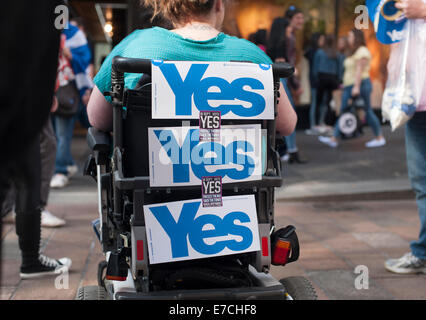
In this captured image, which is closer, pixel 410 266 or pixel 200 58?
pixel 200 58

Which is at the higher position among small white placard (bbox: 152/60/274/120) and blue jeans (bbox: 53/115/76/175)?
small white placard (bbox: 152/60/274/120)

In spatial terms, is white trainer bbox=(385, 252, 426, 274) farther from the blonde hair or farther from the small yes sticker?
the blonde hair

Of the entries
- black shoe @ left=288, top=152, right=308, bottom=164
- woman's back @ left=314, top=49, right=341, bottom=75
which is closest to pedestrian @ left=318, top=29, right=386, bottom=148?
woman's back @ left=314, top=49, right=341, bottom=75

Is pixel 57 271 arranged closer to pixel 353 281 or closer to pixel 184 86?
pixel 353 281

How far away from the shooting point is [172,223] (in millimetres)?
2189

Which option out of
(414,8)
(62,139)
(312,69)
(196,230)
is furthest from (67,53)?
(312,69)

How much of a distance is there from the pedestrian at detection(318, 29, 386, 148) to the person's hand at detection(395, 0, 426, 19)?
675cm

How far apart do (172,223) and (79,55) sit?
474 centimetres

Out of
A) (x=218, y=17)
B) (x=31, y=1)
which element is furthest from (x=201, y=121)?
(x=31, y=1)

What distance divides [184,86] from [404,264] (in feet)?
7.73

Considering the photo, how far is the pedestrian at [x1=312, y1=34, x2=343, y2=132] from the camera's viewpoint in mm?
12406

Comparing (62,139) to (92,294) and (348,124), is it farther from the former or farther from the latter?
(348,124)

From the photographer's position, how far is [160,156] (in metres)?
2.16

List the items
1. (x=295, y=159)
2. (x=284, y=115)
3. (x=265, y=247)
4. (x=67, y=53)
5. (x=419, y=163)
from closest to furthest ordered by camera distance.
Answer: (x=265, y=247)
(x=284, y=115)
(x=419, y=163)
(x=67, y=53)
(x=295, y=159)
